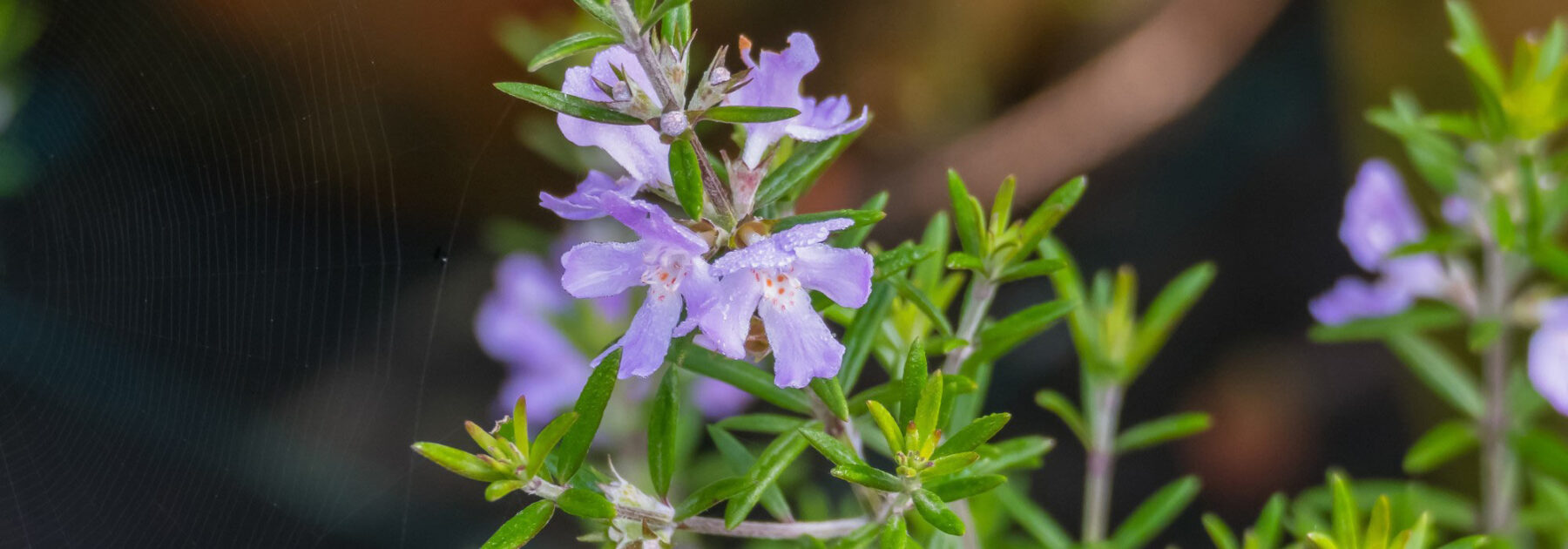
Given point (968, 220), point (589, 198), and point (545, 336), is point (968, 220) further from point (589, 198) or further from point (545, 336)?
point (545, 336)

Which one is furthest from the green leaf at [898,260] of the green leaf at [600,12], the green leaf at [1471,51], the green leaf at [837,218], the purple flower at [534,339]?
the purple flower at [534,339]

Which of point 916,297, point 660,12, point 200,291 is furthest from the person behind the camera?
point 200,291

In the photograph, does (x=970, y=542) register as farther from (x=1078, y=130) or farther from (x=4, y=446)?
(x=1078, y=130)

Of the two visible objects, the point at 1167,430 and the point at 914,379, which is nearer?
the point at 914,379

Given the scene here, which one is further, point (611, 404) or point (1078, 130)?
point (1078, 130)

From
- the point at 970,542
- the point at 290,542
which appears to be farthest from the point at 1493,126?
the point at 290,542

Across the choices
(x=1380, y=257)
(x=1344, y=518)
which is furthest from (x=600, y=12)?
(x=1380, y=257)
